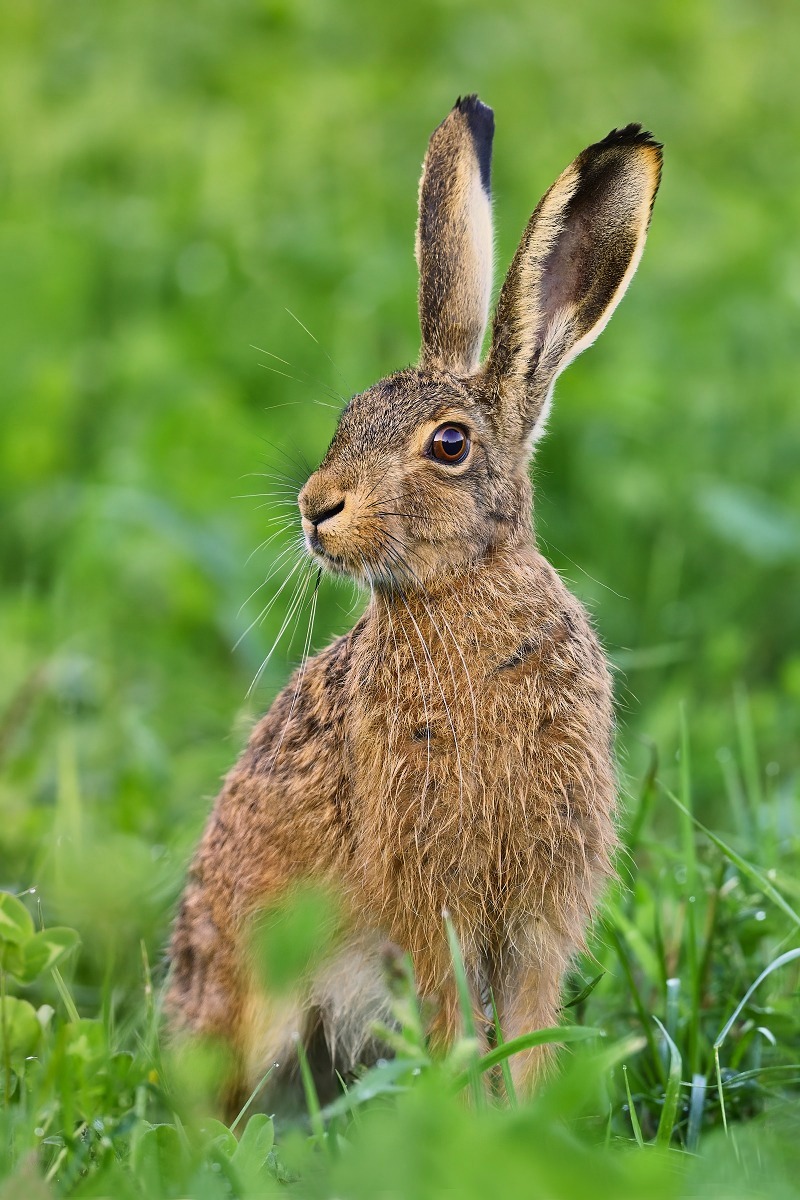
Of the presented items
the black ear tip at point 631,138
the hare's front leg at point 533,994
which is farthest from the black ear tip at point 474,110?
the hare's front leg at point 533,994

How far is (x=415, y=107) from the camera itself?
409 inches

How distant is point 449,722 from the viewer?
3.46 metres

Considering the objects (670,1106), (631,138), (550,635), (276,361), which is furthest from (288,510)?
(276,361)

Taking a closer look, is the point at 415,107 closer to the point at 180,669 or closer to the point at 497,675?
the point at 180,669

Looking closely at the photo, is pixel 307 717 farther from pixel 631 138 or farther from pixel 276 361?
pixel 276 361

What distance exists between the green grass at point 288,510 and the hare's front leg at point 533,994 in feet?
0.28

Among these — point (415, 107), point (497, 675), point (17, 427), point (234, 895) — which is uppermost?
point (415, 107)

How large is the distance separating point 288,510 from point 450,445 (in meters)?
1.43

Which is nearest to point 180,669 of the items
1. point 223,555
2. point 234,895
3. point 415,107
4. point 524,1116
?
point 223,555

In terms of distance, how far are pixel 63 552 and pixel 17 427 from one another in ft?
3.69

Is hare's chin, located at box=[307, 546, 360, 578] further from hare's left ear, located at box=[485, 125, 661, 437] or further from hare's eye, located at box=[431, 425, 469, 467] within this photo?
hare's left ear, located at box=[485, 125, 661, 437]

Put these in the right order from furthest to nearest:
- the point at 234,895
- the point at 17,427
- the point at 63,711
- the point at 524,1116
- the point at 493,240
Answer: the point at 17,427
the point at 63,711
the point at 493,240
the point at 234,895
the point at 524,1116

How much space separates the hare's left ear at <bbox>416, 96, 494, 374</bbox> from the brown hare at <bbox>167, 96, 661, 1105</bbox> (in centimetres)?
3

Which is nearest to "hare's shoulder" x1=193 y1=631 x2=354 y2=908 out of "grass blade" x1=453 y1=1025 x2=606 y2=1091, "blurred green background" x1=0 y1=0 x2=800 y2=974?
"blurred green background" x1=0 y1=0 x2=800 y2=974
